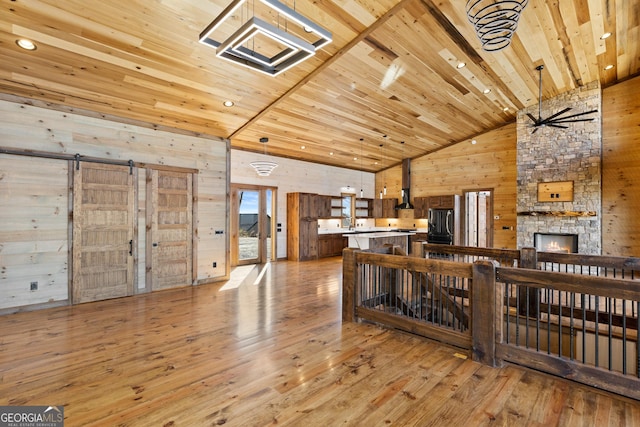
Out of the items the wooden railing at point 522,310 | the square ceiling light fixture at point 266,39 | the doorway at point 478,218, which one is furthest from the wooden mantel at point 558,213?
the square ceiling light fixture at point 266,39

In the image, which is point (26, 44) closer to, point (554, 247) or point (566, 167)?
point (566, 167)

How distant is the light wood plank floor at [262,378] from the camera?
83.8 inches

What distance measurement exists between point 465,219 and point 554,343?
5499 mm

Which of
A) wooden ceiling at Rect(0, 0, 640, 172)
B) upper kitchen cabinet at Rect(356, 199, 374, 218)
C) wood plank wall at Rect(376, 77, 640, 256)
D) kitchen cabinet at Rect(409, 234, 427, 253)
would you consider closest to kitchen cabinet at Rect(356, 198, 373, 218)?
upper kitchen cabinet at Rect(356, 199, 374, 218)

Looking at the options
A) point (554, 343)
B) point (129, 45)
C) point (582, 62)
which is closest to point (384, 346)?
point (554, 343)

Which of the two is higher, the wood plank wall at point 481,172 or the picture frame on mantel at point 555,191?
the wood plank wall at point 481,172

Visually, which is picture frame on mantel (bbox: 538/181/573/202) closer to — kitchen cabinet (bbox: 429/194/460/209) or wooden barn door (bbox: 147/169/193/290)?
kitchen cabinet (bbox: 429/194/460/209)

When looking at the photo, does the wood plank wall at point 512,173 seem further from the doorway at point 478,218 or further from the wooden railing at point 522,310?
the wooden railing at point 522,310

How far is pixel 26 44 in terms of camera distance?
3469mm

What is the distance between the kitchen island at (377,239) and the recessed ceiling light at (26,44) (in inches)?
268

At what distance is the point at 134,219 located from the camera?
5.36 meters

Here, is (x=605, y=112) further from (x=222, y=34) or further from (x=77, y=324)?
(x=77, y=324)

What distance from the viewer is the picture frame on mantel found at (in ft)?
23.7

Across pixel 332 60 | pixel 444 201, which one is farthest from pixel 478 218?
pixel 332 60
